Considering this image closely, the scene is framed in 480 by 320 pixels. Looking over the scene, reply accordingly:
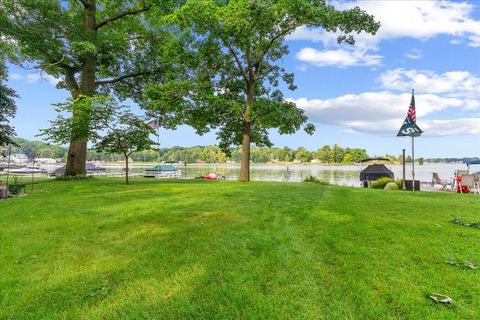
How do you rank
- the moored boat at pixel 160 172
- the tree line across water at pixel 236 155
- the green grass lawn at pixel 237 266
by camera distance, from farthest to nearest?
1. the tree line across water at pixel 236 155
2. the moored boat at pixel 160 172
3. the green grass lawn at pixel 237 266

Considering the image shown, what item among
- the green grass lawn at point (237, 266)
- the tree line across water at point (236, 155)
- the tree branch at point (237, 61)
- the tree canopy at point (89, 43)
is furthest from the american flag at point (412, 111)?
the tree line across water at point (236, 155)

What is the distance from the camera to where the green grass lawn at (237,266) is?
2500 mm

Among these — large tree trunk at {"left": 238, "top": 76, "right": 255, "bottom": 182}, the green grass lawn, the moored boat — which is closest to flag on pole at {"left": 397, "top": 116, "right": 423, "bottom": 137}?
large tree trunk at {"left": 238, "top": 76, "right": 255, "bottom": 182}

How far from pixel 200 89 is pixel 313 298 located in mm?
14662

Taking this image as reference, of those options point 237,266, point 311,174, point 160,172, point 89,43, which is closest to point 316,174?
point 311,174

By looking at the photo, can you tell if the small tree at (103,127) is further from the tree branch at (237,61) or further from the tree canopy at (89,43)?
the tree branch at (237,61)

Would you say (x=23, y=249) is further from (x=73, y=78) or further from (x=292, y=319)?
(x=73, y=78)

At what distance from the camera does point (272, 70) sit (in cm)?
1870

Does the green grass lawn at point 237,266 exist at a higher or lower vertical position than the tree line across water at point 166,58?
lower

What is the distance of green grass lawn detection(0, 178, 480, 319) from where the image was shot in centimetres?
250

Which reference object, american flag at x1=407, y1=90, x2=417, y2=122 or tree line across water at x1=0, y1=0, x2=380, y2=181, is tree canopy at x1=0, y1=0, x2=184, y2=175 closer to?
tree line across water at x1=0, y1=0, x2=380, y2=181

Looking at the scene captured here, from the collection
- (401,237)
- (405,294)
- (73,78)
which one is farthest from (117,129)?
(405,294)

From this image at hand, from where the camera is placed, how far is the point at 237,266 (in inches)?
130

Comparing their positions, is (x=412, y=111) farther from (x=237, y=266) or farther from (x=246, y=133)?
(x=237, y=266)
